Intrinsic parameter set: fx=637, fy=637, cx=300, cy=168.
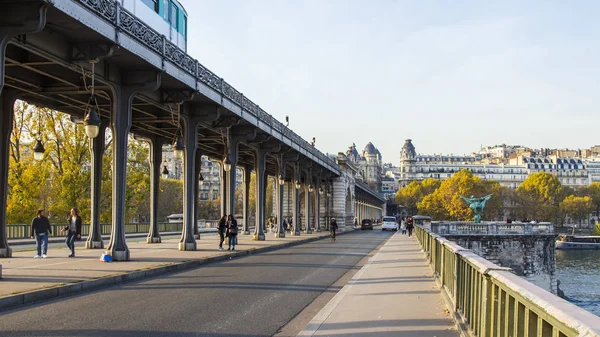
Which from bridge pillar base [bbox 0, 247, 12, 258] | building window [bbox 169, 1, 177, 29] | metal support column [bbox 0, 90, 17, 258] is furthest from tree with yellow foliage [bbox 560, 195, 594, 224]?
metal support column [bbox 0, 90, 17, 258]

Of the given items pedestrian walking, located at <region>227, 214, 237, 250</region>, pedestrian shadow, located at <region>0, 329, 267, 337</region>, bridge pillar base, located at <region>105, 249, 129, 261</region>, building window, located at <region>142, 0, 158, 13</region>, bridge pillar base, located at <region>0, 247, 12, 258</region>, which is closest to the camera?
pedestrian shadow, located at <region>0, 329, 267, 337</region>

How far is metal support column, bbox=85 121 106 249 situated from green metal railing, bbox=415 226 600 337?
19159 mm

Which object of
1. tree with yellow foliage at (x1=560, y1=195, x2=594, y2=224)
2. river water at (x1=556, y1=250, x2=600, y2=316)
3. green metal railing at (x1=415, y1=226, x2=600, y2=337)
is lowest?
river water at (x1=556, y1=250, x2=600, y2=316)

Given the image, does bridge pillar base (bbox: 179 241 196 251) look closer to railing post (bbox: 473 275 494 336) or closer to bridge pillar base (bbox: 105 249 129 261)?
bridge pillar base (bbox: 105 249 129 261)

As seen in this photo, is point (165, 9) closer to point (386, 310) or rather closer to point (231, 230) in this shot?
point (231, 230)

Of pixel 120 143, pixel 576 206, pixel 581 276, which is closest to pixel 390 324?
Result: pixel 120 143

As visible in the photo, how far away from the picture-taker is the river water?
47494mm

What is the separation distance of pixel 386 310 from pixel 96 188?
17817 mm

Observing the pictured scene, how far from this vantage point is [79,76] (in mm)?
21531

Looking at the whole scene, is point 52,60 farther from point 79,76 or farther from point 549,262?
point 549,262

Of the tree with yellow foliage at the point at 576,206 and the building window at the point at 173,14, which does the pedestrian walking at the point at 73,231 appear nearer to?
the building window at the point at 173,14

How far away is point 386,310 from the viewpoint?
11281 millimetres

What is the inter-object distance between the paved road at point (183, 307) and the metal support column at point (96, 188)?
8.85m

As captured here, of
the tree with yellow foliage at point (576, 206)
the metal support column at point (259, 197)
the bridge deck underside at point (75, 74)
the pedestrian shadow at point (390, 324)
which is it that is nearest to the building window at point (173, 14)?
the bridge deck underside at point (75, 74)
